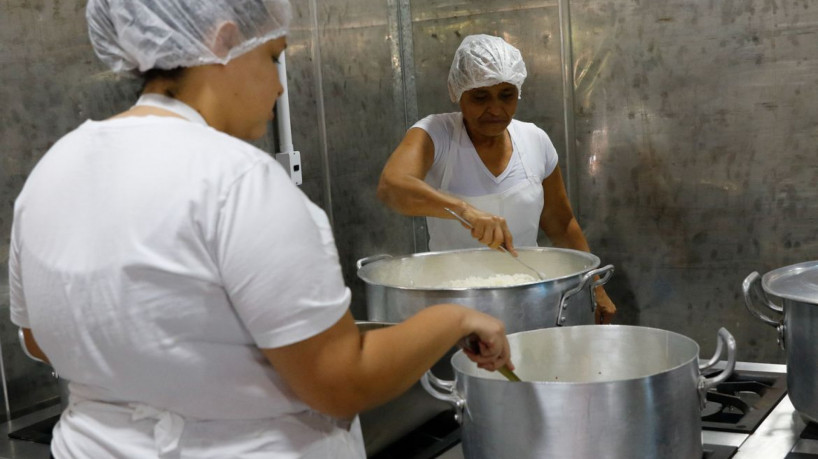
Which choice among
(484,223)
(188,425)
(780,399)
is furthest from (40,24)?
(780,399)

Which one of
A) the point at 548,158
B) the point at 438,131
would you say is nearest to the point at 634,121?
the point at 548,158

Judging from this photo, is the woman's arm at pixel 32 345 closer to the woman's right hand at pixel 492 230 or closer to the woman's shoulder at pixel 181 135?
the woman's shoulder at pixel 181 135

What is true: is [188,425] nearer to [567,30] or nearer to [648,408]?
[648,408]

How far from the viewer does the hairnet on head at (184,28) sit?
0.85 metres

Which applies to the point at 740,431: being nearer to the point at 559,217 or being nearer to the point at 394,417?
the point at 394,417

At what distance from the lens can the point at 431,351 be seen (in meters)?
0.89

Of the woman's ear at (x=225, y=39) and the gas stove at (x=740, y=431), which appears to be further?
the gas stove at (x=740, y=431)

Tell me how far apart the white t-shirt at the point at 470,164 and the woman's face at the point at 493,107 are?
7cm

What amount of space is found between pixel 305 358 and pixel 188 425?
0.16 meters

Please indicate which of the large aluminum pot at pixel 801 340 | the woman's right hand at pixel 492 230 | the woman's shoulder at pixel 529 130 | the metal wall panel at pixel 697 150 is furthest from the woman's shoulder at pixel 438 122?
the large aluminum pot at pixel 801 340

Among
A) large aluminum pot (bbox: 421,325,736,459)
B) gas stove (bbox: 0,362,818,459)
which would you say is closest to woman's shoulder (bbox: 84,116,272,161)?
large aluminum pot (bbox: 421,325,736,459)

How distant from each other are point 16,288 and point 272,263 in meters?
0.41

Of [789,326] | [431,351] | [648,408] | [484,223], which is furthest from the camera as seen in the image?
[484,223]

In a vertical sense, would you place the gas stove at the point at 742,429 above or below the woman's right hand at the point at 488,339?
below
